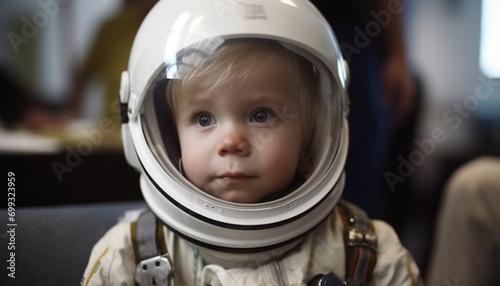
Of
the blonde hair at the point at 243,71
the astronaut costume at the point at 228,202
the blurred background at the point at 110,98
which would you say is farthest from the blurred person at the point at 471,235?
the blonde hair at the point at 243,71

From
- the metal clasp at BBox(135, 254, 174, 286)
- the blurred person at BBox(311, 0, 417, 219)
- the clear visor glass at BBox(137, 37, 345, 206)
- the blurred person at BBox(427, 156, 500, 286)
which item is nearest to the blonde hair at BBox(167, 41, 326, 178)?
the clear visor glass at BBox(137, 37, 345, 206)

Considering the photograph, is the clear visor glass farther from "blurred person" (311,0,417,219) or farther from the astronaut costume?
"blurred person" (311,0,417,219)

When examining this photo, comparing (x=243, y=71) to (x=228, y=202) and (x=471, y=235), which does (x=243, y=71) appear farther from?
(x=471, y=235)

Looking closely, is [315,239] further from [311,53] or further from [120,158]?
[120,158]

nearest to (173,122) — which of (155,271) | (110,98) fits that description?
(155,271)

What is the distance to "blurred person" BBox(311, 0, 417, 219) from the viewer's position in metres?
1.13

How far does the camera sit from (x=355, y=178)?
3.86 feet

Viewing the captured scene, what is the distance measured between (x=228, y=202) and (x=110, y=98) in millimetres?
1058

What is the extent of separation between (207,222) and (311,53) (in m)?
0.23

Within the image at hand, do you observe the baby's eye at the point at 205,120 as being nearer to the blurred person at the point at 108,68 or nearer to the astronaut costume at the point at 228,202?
the astronaut costume at the point at 228,202

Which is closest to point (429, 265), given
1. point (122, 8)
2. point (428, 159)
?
point (428, 159)

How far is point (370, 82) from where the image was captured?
1.15 m

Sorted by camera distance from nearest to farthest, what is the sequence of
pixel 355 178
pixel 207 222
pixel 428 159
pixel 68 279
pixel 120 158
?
pixel 207 222 → pixel 68 279 → pixel 355 178 → pixel 120 158 → pixel 428 159

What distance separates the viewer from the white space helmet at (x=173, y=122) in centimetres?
65
